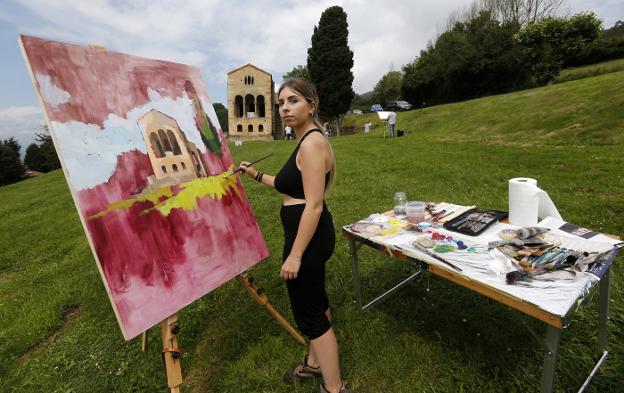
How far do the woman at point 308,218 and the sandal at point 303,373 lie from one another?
0.32 metres

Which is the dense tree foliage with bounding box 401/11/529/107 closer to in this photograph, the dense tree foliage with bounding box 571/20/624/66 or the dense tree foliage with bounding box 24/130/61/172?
the dense tree foliage with bounding box 571/20/624/66

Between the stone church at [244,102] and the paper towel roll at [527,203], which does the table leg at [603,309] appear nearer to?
the paper towel roll at [527,203]

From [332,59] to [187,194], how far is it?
27035mm

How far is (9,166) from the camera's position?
3500 centimetres

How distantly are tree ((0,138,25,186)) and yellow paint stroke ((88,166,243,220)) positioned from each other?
46.4 metres

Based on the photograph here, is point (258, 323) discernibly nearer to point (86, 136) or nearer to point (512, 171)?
point (86, 136)

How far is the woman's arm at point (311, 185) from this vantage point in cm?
172

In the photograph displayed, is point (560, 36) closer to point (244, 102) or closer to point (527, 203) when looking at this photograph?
point (244, 102)

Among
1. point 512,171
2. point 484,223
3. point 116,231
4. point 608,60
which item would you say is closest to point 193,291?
point 116,231

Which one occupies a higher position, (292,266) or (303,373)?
(292,266)

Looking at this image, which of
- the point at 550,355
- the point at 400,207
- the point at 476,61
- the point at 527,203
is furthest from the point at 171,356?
the point at 476,61

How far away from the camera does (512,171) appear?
7.34 metres

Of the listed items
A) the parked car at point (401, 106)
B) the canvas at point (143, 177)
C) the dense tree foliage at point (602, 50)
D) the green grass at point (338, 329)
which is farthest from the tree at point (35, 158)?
the dense tree foliage at point (602, 50)

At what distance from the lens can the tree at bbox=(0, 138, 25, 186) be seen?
3447cm
